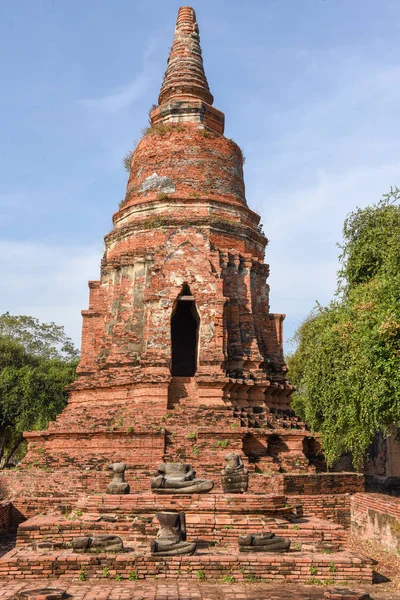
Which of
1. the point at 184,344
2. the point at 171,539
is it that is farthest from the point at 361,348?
the point at 184,344

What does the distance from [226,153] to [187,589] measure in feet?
42.3

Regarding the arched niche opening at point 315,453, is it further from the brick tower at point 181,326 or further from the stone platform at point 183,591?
the stone platform at point 183,591

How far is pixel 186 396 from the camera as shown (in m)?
14.1

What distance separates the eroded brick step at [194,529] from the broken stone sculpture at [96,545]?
840 mm

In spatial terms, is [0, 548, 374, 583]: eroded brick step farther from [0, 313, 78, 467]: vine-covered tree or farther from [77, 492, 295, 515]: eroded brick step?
[0, 313, 78, 467]: vine-covered tree

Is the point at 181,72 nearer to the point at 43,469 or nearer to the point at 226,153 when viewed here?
the point at 226,153

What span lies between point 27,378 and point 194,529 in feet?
57.6

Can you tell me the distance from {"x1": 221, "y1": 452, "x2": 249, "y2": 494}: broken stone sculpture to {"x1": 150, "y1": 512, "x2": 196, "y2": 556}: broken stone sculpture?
6.67ft

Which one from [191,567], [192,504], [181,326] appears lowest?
[191,567]

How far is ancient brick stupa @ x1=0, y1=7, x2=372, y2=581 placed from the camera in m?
9.66

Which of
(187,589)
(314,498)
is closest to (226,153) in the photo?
(314,498)

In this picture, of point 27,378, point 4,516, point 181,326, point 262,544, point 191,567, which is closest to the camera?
point 191,567

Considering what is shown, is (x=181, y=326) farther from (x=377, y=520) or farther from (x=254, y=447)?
(x=377, y=520)

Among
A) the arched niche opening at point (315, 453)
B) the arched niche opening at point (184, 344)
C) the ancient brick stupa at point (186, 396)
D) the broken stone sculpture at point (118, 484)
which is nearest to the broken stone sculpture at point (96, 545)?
the ancient brick stupa at point (186, 396)
